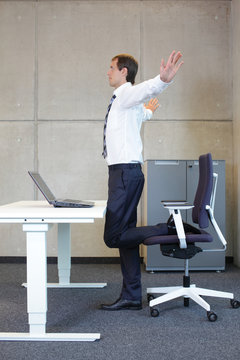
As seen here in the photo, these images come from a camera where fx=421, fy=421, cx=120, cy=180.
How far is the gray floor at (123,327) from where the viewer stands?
229 centimetres

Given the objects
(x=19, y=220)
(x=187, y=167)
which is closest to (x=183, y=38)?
(x=187, y=167)

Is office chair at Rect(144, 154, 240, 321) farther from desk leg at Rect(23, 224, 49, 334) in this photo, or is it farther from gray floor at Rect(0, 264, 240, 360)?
desk leg at Rect(23, 224, 49, 334)

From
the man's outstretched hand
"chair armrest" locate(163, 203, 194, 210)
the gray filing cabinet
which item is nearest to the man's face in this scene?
the man's outstretched hand

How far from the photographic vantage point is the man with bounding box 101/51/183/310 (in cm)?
295

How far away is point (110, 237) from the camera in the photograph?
300 centimetres

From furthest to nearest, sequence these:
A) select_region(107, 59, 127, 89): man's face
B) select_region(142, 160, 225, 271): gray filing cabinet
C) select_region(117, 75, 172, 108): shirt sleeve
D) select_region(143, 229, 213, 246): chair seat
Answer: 1. select_region(142, 160, 225, 271): gray filing cabinet
2. select_region(107, 59, 127, 89): man's face
3. select_region(143, 229, 213, 246): chair seat
4. select_region(117, 75, 172, 108): shirt sleeve

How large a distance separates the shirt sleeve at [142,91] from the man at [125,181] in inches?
0.6

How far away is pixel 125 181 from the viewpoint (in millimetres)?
2941

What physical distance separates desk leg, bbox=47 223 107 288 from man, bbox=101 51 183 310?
30.8 inches

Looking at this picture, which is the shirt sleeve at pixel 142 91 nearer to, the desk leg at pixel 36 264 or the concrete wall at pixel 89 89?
the desk leg at pixel 36 264

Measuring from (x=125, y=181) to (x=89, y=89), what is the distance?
2.43 meters

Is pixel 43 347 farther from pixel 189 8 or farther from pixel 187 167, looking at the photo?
pixel 189 8

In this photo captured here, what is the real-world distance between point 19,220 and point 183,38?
355cm

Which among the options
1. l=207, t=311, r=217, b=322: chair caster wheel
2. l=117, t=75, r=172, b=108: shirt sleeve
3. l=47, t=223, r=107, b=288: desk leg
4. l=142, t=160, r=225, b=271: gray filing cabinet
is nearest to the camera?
l=117, t=75, r=172, b=108: shirt sleeve
